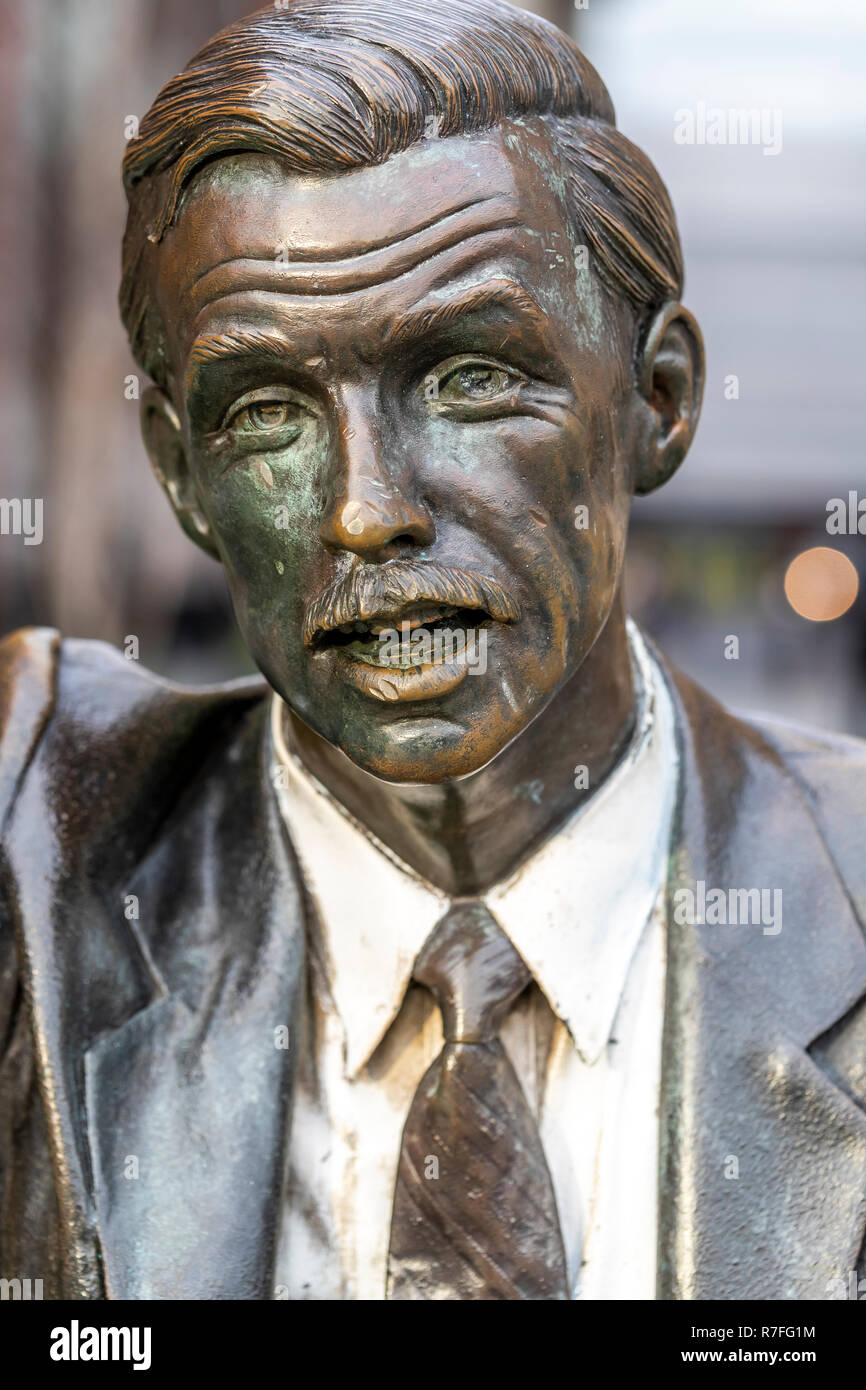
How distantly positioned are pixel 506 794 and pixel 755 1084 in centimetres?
48

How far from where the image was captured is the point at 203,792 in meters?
2.26

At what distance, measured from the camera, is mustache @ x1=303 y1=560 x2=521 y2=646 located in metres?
1.71

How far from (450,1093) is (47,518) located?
634 centimetres

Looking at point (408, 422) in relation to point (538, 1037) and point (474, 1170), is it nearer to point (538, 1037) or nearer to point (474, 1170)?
point (538, 1037)

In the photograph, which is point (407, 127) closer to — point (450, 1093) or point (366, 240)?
point (366, 240)

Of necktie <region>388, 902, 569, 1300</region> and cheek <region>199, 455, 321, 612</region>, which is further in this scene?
necktie <region>388, 902, 569, 1300</region>

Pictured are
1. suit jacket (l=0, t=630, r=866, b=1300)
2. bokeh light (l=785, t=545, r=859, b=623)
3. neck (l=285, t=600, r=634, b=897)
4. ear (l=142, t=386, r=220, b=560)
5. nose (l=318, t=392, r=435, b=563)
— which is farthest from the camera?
bokeh light (l=785, t=545, r=859, b=623)

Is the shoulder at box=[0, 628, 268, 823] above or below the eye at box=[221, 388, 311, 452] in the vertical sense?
below

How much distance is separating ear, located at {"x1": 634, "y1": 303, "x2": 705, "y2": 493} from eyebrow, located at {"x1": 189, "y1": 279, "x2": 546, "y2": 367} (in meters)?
0.30

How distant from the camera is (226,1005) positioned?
204 cm

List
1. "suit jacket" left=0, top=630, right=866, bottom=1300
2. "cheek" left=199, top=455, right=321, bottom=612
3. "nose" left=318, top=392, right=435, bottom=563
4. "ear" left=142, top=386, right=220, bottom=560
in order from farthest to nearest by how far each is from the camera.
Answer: "ear" left=142, top=386, right=220, bottom=560, "suit jacket" left=0, top=630, right=866, bottom=1300, "cheek" left=199, top=455, right=321, bottom=612, "nose" left=318, top=392, right=435, bottom=563

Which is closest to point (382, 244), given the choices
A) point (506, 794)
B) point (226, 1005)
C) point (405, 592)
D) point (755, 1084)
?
point (405, 592)

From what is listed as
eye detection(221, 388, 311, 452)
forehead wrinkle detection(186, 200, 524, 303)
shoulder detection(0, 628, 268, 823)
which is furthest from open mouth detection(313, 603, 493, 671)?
shoulder detection(0, 628, 268, 823)

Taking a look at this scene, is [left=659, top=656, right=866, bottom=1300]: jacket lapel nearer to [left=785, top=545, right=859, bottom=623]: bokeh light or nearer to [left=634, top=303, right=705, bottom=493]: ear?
[left=634, top=303, right=705, bottom=493]: ear
